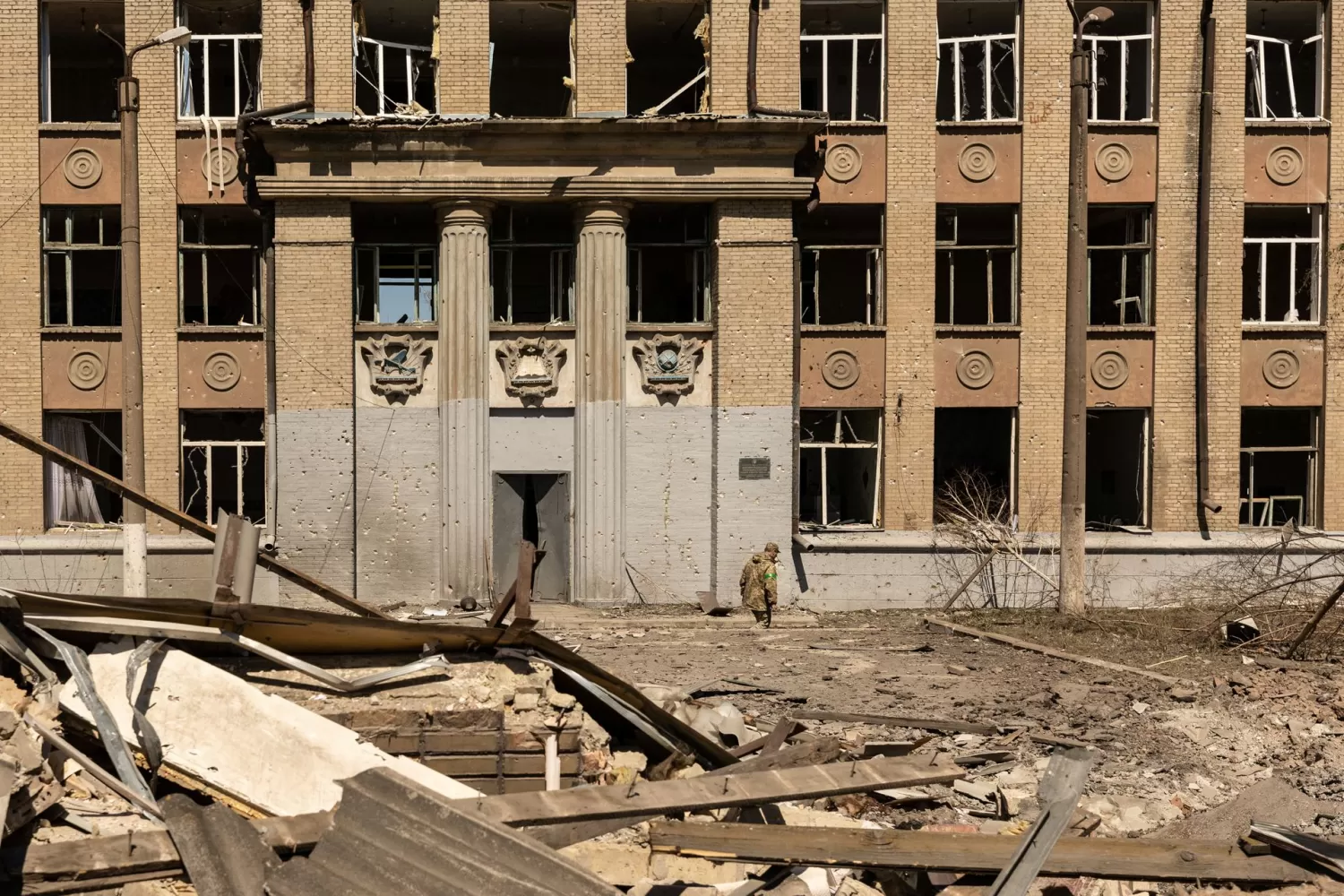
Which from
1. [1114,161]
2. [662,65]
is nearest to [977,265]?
[1114,161]

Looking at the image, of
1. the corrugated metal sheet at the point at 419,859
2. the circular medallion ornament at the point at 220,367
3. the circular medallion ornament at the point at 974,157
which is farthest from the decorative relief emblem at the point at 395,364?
the corrugated metal sheet at the point at 419,859

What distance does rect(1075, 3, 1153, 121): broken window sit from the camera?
19.3 metres

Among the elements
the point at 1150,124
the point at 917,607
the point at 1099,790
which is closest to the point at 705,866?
the point at 1099,790

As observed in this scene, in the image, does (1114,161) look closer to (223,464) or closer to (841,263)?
(841,263)

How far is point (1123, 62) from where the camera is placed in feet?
63.1

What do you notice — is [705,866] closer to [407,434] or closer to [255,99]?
[407,434]

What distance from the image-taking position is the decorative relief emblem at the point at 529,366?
18562 mm

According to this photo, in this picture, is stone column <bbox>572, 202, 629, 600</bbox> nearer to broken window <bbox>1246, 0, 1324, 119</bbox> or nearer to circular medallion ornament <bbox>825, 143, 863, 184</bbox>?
circular medallion ornament <bbox>825, 143, 863, 184</bbox>

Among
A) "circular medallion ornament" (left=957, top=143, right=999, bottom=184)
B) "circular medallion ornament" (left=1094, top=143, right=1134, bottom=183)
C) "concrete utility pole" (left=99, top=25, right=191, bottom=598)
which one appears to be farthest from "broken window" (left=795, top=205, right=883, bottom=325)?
"concrete utility pole" (left=99, top=25, right=191, bottom=598)

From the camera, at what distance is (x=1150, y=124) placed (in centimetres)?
1922

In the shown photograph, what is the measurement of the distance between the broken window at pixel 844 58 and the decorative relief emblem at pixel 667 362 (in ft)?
15.4

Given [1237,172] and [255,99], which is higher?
[255,99]

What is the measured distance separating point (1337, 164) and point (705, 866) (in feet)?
60.9

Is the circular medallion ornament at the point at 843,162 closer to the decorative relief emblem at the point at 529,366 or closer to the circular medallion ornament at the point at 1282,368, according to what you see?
the decorative relief emblem at the point at 529,366
